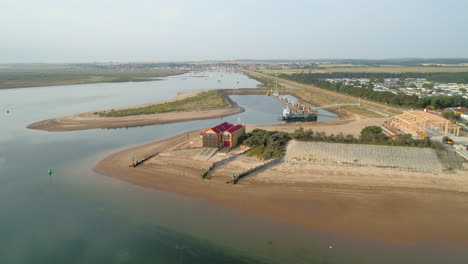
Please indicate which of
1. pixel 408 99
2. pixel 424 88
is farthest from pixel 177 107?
pixel 424 88

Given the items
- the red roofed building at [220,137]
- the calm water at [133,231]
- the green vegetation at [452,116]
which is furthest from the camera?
the green vegetation at [452,116]

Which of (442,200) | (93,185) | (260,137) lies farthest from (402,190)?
(93,185)

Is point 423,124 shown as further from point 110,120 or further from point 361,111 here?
point 110,120

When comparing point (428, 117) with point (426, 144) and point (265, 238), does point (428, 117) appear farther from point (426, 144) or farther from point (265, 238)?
point (265, 238)

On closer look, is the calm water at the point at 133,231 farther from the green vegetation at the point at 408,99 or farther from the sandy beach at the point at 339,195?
the green vegetation at the point at 408,99

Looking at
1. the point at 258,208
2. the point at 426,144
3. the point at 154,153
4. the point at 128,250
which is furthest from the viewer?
the point at 154,153

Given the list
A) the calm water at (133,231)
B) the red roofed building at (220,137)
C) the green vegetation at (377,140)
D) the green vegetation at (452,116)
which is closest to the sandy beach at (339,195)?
the calm water at (133,231)
